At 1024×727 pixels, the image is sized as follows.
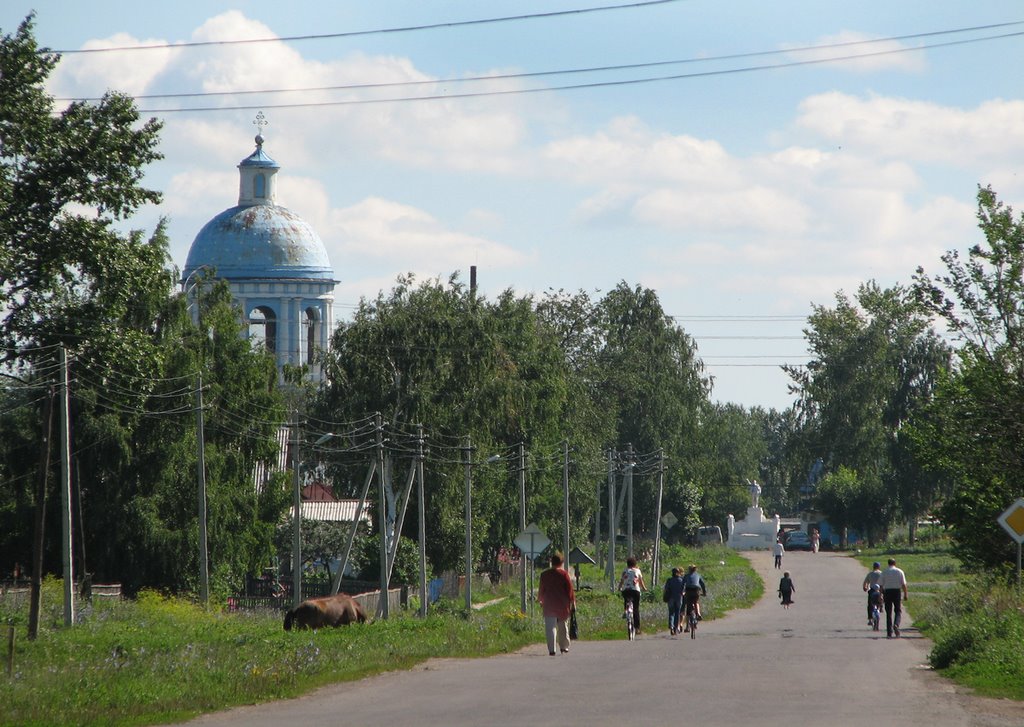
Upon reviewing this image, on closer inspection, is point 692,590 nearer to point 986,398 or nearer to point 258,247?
point 986,398

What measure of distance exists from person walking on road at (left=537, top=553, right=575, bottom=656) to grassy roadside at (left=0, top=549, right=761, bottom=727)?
1.92 m

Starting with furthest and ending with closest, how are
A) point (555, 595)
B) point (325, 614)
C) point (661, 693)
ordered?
point (325, 614) < point (555, 595) < point (661, 693)

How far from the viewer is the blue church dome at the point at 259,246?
3219 inches

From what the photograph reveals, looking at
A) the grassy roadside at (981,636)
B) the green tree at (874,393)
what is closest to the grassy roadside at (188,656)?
the grassy roadside at (981,636)

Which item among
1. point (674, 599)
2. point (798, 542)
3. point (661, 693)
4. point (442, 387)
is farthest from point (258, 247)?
point (661, 693)

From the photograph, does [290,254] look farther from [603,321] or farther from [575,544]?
[575,544]

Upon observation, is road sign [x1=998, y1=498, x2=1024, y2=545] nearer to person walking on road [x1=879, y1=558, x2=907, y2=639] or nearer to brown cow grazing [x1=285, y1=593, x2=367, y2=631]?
person walking on road [x1=879, y1=558, x2=907, y2=639]

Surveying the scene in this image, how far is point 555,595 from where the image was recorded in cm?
2125

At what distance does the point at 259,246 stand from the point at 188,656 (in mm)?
63962

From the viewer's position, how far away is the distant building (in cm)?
8169

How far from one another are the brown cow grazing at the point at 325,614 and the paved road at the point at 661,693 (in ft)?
16.9

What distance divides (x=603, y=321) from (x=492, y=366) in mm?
25829

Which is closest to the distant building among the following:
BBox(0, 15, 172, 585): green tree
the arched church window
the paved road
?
the arched church window

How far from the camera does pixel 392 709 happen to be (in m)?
14.7
